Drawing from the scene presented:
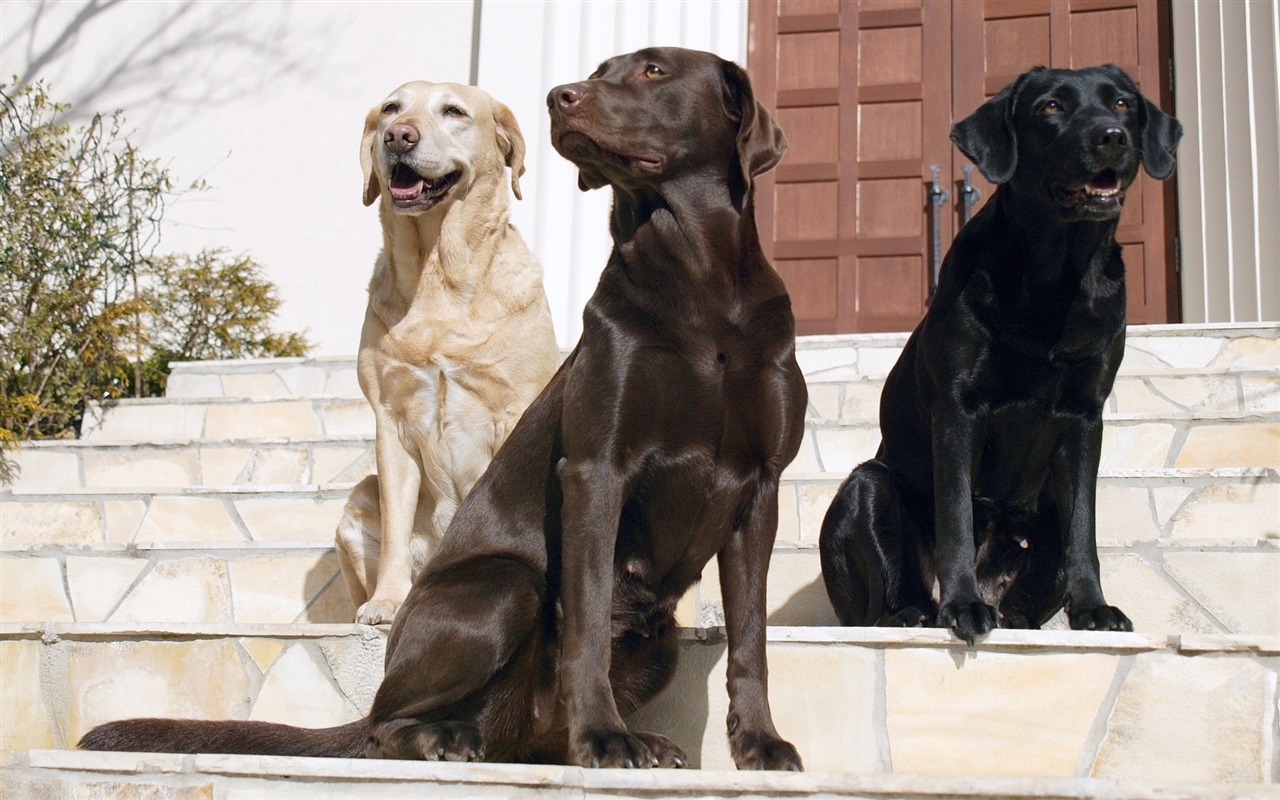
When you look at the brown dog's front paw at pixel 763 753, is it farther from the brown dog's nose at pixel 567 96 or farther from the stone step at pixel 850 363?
the stone step at pixel 850 363

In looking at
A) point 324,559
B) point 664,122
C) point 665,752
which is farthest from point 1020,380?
Answer: point 324,559

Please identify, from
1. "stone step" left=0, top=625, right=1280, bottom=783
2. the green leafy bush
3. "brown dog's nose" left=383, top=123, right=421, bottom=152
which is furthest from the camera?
the green leafy bush

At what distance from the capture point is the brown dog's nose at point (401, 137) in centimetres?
401

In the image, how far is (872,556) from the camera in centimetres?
331

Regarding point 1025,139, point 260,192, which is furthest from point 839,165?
point 1025,139

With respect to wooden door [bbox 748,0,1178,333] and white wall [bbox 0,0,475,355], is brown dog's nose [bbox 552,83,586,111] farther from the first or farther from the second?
white wall [bbox 0,0,475,355]

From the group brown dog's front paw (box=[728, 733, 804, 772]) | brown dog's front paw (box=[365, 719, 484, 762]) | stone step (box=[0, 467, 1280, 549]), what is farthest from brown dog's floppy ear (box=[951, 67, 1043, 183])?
brown dog's front paw (box=[365, 719, 484, 762])

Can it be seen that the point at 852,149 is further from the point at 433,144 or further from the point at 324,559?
the point at 324,559

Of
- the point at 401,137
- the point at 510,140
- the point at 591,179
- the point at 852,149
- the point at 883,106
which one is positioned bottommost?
the point at 591,179

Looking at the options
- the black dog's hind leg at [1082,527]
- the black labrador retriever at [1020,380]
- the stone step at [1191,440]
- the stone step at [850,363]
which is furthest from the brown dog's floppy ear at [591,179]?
the stone step at [850,363]

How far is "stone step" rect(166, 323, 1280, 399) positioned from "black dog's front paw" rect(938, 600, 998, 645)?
2659mm

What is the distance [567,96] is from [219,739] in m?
1.47

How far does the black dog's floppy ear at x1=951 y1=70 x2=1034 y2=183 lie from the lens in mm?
3254

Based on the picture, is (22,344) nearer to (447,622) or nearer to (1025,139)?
(447,622)
